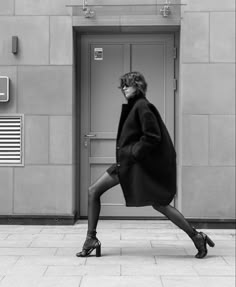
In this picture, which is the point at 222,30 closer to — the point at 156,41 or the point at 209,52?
the point at 209,52

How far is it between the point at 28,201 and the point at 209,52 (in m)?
3.26

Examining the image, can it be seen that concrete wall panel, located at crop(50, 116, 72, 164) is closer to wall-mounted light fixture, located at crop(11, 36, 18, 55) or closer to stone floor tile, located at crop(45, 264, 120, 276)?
wall-mounted light fixture, located at crop(11, 36, 18, 55)

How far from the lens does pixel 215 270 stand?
18.6ft

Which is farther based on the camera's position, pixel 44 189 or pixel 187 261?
pixel 44 189

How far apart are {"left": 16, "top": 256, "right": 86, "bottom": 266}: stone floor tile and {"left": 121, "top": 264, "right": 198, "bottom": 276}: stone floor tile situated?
1.76 ft

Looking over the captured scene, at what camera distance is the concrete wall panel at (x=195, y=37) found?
26.0 feet

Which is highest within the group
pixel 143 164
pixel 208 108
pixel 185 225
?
pixel 208 108

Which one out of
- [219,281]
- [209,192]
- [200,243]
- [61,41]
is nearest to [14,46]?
[61,41]

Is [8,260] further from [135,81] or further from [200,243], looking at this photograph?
[135,81]

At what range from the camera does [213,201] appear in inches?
313

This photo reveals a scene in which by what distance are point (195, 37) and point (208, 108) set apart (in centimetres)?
99

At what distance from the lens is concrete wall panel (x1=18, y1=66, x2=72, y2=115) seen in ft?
26.6

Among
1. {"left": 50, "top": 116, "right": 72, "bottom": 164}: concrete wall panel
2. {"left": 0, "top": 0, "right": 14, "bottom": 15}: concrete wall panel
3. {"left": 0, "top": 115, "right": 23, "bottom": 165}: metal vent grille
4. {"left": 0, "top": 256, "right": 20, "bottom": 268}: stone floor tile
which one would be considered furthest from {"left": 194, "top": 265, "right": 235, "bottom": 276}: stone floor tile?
{"left": 0, "top": 0, "right": 14, "bottom": 15}: concrete wall panel

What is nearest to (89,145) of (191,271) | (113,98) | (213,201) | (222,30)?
(113,98)
